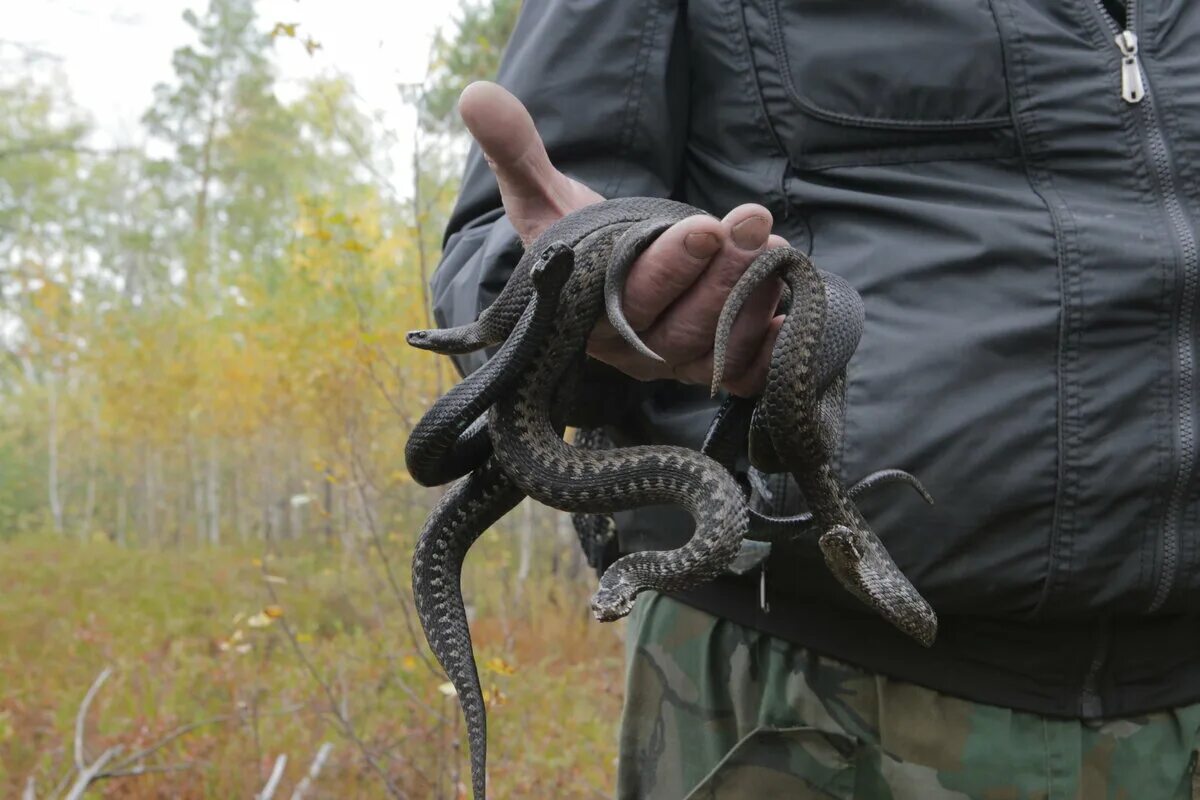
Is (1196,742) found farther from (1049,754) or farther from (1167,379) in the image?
(1167,379)

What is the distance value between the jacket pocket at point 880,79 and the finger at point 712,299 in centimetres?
57

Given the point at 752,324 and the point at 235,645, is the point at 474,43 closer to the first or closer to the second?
the point at 235,645

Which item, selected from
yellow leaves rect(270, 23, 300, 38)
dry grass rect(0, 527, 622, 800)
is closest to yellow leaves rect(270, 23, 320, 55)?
yellow leaves rect(270, 23, 300, 38)

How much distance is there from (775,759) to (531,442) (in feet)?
2.93

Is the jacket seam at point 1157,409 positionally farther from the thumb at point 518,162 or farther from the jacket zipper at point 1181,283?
the thumb at point 518,162

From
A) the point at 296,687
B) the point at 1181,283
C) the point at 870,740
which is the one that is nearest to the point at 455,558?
the point at 870,740

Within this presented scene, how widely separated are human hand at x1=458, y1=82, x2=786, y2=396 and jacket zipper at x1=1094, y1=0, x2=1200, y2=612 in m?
0.84

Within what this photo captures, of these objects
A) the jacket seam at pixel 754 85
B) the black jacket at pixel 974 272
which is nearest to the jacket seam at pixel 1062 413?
the black jacket at pixel 974 272

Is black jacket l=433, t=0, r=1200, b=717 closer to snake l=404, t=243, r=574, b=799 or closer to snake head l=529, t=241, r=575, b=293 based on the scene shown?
snake l=404, t=243, r=574, b=799

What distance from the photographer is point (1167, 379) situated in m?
1.72

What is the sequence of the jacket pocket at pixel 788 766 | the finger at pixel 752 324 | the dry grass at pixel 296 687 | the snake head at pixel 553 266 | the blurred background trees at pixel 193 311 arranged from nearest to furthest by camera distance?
the snake head at pixel 553 266, the finger at pixel 752 324, the jacket pocket at pixel 788 766, the dry grass at pixel 296 687, the blurred background trees at pixel 193 311

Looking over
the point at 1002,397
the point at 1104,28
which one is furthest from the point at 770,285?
the point at 1104,28

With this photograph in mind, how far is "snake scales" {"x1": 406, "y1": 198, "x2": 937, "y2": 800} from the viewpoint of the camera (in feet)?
4.59

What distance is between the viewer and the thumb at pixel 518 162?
4.61 feet
